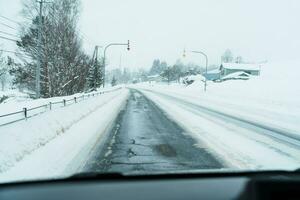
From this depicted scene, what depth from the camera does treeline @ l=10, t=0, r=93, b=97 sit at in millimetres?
37281

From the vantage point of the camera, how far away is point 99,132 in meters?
13.4

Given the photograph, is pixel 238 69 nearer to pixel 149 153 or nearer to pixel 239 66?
pixel 239 66

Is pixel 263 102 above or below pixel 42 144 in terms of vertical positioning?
below

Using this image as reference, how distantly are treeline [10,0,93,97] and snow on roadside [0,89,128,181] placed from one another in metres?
22.8

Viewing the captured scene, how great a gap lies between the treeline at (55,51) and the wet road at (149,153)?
81.6ft

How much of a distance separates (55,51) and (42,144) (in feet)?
90.9

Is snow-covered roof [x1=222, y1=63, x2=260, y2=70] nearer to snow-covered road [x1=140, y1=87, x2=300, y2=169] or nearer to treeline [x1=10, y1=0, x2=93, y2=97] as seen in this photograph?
treeline [x1=10, y1=0, x2=93, y2=97]

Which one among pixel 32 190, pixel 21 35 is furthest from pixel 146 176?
pixel 21 35

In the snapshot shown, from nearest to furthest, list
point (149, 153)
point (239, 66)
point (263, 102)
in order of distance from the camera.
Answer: point (149, 153)
point (263, 102)
point (239, 66)

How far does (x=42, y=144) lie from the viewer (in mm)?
10711

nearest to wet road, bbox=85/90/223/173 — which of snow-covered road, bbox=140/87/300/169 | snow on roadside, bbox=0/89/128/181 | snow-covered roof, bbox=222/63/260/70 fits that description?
snow-covered road, bbox=140/87/300/169

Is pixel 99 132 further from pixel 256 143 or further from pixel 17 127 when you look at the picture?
pixel 256 143

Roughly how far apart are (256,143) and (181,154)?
2.90 m

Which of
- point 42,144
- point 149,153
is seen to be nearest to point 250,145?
point 149,153
